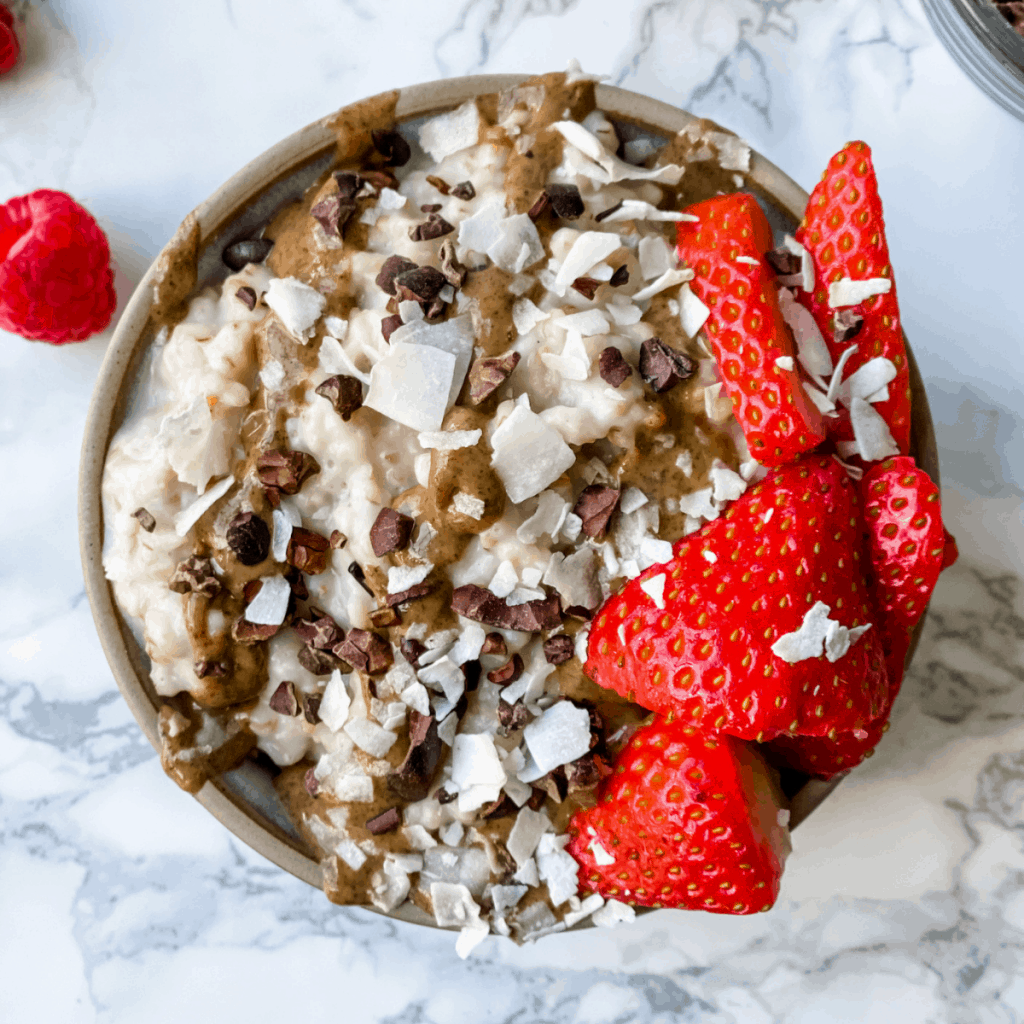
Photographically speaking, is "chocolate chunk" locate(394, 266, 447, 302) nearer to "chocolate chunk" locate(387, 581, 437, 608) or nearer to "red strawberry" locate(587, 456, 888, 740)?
"chocolate chunk" locate(387, 581, 437, 608)

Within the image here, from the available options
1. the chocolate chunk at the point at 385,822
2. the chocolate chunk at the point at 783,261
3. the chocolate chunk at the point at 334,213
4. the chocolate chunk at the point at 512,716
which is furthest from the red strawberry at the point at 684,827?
the chocolate chunk at the point at 334,213

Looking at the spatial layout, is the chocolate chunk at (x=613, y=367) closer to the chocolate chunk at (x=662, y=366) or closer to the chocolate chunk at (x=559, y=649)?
the chocolate chunk at (x=662, y=366)

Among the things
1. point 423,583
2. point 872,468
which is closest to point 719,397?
point 872,468

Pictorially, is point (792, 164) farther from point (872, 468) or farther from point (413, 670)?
point (413, 670)

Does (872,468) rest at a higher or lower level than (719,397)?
lower

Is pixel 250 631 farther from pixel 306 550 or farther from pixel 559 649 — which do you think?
pixel 559 649

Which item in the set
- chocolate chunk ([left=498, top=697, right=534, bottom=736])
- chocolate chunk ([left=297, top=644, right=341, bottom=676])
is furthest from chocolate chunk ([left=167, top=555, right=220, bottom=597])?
chocolate chunk ([left=498, top=697, right=534, bottom=736])
